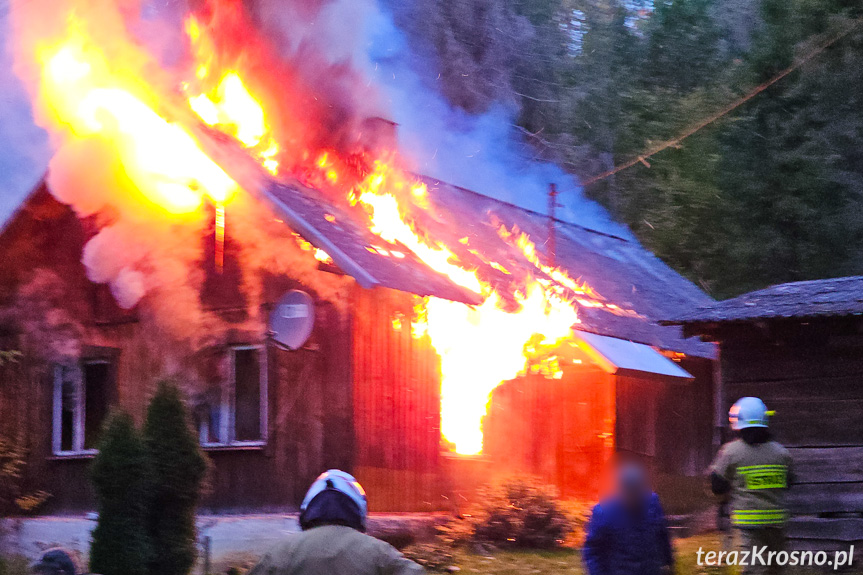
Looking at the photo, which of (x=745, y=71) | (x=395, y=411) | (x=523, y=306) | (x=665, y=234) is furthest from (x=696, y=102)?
(x=395, y=411)

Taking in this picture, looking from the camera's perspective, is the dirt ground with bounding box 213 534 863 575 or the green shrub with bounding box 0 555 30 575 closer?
the green shrub with bounding box 0 555 30 575

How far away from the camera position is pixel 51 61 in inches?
512

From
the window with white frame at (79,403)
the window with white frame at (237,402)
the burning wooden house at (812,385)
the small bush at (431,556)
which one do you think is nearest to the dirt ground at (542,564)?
the small bush at (431,556)

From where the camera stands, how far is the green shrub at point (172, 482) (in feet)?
32.6

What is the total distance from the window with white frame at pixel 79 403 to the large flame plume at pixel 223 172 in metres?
1.44

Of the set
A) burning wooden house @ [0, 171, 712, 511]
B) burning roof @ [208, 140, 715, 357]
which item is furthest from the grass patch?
burning roof @ [208, 140, 715, 357]

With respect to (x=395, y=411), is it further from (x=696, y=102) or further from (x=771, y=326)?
(x=696, y=102)

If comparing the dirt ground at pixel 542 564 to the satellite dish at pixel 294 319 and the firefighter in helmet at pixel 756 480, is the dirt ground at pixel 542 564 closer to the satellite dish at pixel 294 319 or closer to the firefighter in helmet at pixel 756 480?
the satellite dish at pixel 294 319

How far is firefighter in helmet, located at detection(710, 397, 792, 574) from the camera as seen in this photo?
6992mm

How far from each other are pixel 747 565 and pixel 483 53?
22.8 metres

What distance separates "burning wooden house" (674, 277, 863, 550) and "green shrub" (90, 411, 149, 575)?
5767 mm

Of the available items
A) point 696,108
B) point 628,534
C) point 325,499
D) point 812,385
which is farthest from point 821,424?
point 696,108

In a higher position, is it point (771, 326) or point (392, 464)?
point (771, 326)

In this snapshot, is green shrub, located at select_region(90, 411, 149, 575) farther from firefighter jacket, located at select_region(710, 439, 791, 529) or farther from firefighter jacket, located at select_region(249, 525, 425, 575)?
firefighter jacket, located at select_region(249, 525, 425, 575)
